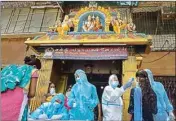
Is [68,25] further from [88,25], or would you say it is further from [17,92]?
[17,92]

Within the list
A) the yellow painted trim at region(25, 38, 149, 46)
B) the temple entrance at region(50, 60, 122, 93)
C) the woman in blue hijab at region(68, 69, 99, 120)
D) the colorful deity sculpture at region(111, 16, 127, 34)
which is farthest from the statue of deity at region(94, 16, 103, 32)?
the woman in blue hijab at region(68, 69, 99, 120)

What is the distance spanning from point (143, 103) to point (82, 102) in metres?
1.05

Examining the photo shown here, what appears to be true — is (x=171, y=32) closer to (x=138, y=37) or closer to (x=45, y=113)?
(x=138, y=37)

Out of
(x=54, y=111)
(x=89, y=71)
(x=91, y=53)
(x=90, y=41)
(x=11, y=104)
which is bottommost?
(x=11, y=104)

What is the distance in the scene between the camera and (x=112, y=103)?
477cm

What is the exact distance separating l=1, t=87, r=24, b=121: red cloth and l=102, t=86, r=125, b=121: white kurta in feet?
5.32

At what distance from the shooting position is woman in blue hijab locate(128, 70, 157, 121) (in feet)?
14.5

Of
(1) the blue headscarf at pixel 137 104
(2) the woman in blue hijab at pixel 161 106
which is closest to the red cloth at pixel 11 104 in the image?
(1) the blue headscarf at pixel 137 104

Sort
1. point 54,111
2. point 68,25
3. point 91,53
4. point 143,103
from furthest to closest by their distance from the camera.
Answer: point 68,25 < point 91,53 < point 54,111 < point 143,103

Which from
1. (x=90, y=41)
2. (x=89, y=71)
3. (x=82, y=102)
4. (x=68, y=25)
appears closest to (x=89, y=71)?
(x=89, y=71)

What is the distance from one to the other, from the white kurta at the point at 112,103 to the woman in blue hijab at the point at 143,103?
0.84 feet

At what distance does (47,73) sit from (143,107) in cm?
353

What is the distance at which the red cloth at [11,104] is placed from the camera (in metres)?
3.65

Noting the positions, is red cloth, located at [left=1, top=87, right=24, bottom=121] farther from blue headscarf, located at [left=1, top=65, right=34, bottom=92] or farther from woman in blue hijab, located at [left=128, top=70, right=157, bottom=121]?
woman in blue hijab, located at [left=128, top=70, right=157, bottom=121]
